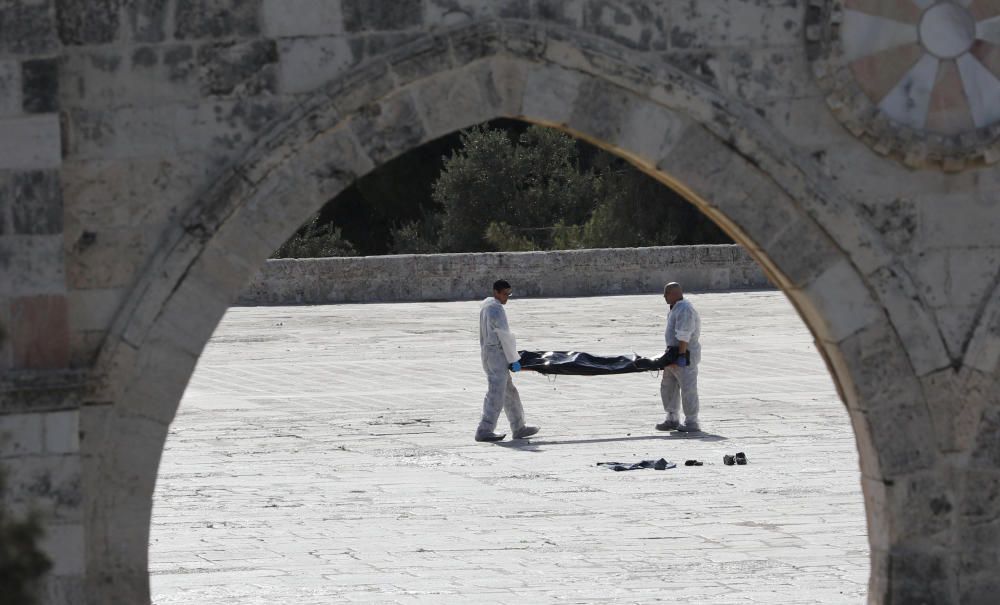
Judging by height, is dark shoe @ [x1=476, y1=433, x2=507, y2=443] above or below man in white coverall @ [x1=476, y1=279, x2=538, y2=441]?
below

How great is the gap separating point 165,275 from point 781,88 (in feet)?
8.71

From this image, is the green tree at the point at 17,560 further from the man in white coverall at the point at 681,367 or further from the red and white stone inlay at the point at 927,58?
the man in white coverall at the point at 681,367

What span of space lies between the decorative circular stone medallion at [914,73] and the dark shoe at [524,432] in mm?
8506

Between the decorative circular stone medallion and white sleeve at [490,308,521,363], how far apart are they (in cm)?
789

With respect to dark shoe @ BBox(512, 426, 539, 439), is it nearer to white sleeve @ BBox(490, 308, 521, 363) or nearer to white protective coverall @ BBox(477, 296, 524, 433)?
white protective coverall @ BBox(477, 296, 524, 433)

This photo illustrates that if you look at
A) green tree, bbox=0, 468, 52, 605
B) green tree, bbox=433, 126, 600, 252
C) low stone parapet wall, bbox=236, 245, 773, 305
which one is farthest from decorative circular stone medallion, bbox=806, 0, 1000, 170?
green tree, bbox=433, 126, 600, 252

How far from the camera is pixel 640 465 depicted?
46.2 ft

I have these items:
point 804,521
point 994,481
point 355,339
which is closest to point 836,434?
point 804,521

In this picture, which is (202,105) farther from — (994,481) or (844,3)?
(994,481)

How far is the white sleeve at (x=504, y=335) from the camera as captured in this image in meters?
15.1

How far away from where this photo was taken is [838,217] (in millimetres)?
7375

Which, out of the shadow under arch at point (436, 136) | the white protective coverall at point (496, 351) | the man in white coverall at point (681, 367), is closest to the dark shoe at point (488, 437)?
the white protective coverall at point (496, 351)

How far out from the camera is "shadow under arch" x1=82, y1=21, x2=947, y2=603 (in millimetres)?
6949

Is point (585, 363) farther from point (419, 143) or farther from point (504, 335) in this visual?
point (419, 143)
